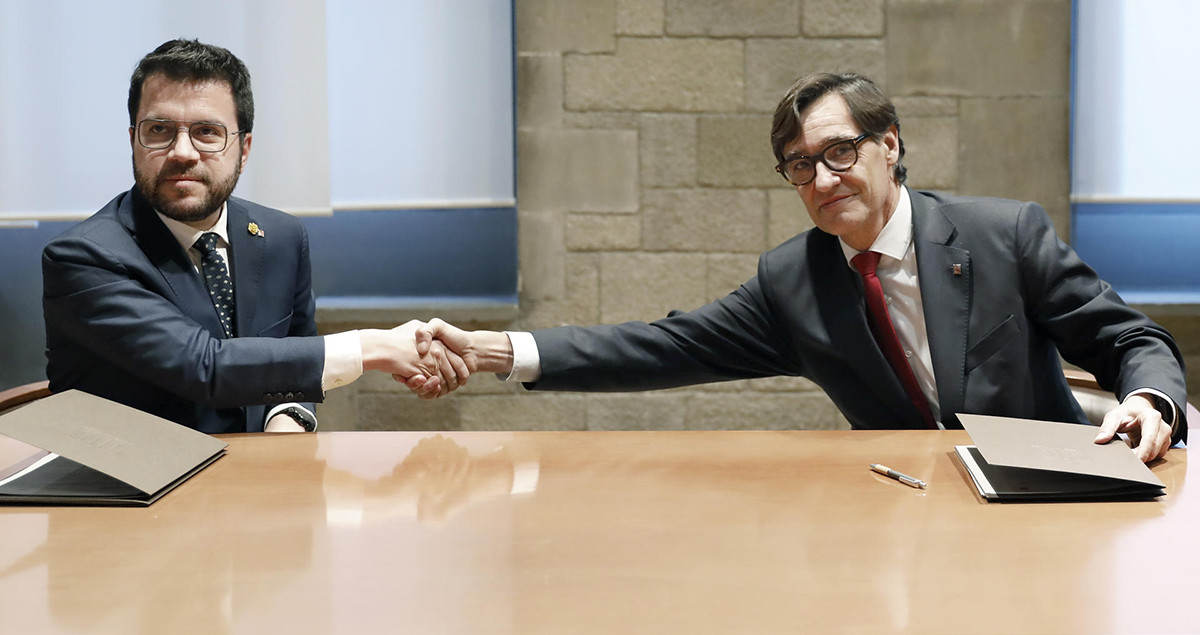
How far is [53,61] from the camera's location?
349cm

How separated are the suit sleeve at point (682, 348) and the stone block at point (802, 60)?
141cm

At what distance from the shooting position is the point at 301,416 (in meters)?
2.20

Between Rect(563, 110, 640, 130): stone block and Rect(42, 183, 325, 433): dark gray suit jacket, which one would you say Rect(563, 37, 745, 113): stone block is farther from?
Rect(42, 183, 325, 433): dark gray suit jacket

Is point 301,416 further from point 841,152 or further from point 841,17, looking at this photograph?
point 841,17

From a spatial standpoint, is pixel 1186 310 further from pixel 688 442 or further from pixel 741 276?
pixel 688 442

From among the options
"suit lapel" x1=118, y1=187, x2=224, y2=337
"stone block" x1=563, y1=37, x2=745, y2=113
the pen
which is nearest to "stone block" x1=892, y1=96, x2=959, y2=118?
"stone block" x1=563, y1=37, x2=745, y2=113

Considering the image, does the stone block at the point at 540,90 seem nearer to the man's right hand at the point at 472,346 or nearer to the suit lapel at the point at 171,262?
the man's right hand at the point at 472,346

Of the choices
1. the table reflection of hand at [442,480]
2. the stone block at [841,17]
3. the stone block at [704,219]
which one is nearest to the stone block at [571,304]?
the stone block at [704,219]

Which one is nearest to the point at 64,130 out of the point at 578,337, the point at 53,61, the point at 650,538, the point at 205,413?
the point at 53,61

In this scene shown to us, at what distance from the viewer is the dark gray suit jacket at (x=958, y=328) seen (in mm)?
2057

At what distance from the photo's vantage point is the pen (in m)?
1.45

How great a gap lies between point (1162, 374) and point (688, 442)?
867mm

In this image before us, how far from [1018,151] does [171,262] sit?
9.29ft

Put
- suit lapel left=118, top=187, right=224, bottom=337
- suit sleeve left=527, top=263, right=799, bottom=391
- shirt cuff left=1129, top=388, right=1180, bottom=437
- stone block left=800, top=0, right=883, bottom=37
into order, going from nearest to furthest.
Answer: shirt cuff left=1129, top=388, right=1180, bottom=437 → suit lapel left=118, top=187, right=224, bottom=337 → suit sleeve left=527, top=263, right=799, bottom=391 → stone block left=800, top=0, right=883, bottom=37
